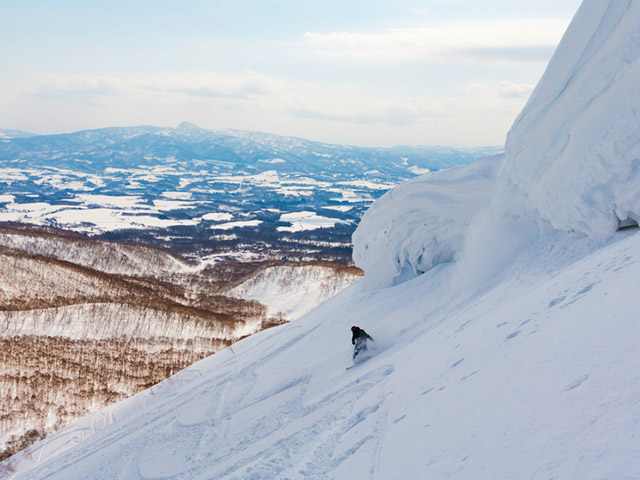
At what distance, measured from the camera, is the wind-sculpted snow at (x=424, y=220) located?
1563cm

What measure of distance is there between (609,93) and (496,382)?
7.32 m

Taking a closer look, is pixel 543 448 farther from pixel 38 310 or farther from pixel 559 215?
pixel 38 310

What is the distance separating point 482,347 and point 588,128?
19.0ft

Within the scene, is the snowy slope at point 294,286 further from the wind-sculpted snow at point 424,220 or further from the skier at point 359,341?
the skier at point 359,341

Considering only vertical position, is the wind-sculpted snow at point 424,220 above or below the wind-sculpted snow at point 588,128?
below

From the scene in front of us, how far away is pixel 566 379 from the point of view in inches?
184

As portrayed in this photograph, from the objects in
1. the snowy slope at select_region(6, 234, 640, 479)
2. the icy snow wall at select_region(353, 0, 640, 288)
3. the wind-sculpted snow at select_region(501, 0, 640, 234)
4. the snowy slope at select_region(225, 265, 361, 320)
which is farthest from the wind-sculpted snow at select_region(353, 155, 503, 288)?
the snowy slope at select_region(225, 265, 361, 320)

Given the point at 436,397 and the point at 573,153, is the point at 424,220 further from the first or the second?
the point at 436,397

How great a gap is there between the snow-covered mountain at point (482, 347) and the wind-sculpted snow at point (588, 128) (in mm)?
39

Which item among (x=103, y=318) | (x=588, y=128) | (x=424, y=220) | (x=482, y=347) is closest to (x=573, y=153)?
(x=588, y=128)

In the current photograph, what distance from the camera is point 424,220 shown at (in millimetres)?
17328

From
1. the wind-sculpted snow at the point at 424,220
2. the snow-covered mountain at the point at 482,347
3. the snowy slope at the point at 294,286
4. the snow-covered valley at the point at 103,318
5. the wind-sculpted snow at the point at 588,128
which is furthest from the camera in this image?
the snowy slope at the point at 294,286

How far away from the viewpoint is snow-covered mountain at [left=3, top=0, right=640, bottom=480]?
4.43m

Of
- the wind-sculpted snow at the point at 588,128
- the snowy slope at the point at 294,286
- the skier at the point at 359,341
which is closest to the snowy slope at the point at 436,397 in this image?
the skier at the point at 359,341
